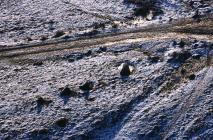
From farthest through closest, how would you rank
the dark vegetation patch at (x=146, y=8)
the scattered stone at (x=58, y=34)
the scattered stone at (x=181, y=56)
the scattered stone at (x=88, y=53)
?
the dark vegetation patch at (x=146, y=8)
the scattered stone at (x=58, y=34)
the scattered stone at (x=88, y=53)
the scattered stone at (x=181, y=56)

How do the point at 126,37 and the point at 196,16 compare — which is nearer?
the point at 126,37

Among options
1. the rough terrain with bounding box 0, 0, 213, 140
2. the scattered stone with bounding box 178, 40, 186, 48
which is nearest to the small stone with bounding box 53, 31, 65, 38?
the rough terrain with bounding box 0, 0, 213, 140

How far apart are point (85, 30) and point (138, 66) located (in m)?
4.03

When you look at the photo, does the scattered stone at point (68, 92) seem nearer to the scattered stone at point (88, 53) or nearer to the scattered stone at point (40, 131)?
the scattered stone at point (40, 131)

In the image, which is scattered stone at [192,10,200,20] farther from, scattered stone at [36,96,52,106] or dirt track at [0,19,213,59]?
scattered stone at [36,96,52,106]

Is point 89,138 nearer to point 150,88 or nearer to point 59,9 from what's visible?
point 150,88

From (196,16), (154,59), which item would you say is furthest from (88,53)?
(196,16)

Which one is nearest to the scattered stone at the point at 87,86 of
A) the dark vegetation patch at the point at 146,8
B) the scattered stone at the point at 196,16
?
the dark vegetation patch at the point at 146,8

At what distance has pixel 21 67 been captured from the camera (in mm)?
21469

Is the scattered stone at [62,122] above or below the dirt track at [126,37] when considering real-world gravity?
below

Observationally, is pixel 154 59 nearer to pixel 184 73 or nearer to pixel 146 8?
pixel 184 73

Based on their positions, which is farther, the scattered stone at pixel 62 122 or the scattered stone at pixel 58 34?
the scattered stone at pixel 58 34

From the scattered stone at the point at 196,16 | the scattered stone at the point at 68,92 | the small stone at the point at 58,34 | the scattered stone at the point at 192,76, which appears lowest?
the scattered stone at the point at 68,92

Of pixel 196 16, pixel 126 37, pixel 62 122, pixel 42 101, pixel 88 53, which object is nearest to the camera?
pixel 62 122
